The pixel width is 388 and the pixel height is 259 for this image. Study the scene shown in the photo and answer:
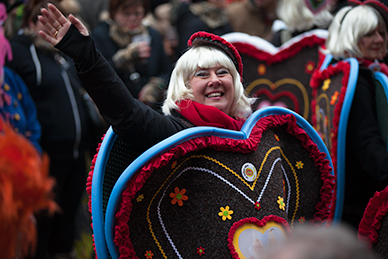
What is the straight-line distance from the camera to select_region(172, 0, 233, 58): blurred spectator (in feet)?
15.3

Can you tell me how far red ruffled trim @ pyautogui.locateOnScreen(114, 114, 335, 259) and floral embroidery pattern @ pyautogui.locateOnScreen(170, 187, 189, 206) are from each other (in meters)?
0.16

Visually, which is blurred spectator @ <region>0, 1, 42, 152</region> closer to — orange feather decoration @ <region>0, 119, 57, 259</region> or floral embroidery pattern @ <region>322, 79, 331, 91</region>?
floral embroidery pattern @ <region>322, 79, 331, 91</region>

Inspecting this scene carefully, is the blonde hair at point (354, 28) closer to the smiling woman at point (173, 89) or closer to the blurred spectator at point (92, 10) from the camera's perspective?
the smiling woman at point (173, 89)

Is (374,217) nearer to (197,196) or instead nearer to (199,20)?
(197,196)

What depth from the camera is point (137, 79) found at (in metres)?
4.04

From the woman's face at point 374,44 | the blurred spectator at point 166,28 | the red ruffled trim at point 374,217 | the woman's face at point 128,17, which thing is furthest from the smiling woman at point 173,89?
the blurred spectator at point 166,28

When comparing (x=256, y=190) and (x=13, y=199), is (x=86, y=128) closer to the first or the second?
(x=256, y=190)

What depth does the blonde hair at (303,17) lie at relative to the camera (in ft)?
13.0

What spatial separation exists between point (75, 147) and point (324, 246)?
2.95 metres

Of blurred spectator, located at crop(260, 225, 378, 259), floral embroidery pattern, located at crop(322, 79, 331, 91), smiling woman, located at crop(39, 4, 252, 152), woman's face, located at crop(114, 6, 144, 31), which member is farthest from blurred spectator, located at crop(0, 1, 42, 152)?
blurred spectator, located at crop(260, 225, 378, 259)

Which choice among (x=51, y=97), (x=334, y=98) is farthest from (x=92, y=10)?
(x=334, y=98)

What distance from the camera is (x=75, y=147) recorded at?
366 centimetres

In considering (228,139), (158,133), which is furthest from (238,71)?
(158,133)

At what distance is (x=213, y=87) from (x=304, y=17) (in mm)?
1896
